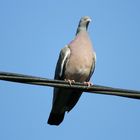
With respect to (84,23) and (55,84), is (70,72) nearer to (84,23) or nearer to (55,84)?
(84,23)

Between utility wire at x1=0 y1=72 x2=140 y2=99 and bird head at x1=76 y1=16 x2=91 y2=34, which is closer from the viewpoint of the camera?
utility wire at x1=0 y1=72 x2=140 y2=99

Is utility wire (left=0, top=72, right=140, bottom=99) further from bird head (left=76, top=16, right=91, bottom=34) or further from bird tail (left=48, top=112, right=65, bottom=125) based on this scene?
bird head (left=76, top=16, right=91, bottom=34)

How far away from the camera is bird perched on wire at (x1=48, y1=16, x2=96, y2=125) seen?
8.27 meters

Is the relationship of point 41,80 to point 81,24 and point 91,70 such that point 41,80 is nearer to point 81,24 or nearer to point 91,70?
point 91,70

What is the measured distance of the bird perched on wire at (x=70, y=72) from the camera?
8.27 m

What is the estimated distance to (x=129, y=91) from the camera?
4.92 metres

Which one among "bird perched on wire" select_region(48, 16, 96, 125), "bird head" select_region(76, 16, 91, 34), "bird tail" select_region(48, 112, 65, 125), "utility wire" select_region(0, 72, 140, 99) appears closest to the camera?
"utility wire" select_region(0, 72, 140, 99)

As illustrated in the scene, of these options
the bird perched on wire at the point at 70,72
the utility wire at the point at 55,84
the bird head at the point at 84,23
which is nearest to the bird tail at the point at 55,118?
the bird perched on wire at the point at 70,72

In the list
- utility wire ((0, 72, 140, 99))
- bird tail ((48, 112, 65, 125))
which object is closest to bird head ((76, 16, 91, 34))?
bird tail ((48, 112, 65, 125))

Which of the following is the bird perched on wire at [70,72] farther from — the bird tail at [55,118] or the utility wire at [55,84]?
the utility wire at [55,84]

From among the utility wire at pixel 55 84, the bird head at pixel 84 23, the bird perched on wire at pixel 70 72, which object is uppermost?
the bird head at pixel 84 23

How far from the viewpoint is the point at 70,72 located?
27.1 ft

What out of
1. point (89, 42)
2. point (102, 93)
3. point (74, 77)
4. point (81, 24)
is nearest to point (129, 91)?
point (102, 93)

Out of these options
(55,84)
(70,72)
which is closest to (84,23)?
(70,72)
